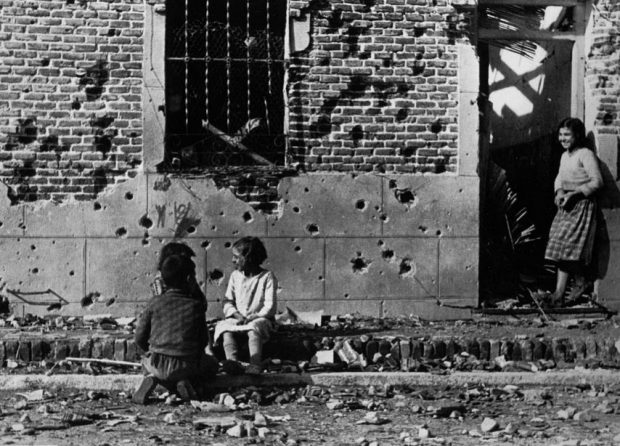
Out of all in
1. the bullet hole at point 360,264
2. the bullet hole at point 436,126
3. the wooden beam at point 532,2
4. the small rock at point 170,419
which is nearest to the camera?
the small rock at point 170,419

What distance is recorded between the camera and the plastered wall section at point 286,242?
10.6m

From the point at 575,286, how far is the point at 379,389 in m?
3.99

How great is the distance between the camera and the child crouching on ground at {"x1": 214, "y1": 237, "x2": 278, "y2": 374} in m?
8.81

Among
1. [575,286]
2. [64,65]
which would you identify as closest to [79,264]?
[64,65]

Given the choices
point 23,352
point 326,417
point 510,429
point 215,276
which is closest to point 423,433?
point 510,429

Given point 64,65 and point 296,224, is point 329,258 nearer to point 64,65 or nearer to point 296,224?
point 296,224

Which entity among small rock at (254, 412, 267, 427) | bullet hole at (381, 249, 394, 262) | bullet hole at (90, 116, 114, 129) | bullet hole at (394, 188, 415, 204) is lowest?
small rock at (254, 412, 267, 427)

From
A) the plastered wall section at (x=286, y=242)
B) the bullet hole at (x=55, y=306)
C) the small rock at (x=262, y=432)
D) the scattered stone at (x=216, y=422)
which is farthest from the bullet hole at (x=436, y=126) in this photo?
the small rock at (x=262, y=432)

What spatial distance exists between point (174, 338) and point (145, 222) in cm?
313

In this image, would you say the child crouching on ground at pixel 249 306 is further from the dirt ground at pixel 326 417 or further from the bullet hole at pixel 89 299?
the bullet hole at pixel 89 299

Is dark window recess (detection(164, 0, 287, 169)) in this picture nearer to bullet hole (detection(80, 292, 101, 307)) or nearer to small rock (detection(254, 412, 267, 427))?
bullet hole (detection(80, 292, 101, 307))

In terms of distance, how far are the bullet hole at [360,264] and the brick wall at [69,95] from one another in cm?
244

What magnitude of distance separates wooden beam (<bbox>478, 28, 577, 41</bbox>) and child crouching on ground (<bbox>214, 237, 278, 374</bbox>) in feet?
13.2

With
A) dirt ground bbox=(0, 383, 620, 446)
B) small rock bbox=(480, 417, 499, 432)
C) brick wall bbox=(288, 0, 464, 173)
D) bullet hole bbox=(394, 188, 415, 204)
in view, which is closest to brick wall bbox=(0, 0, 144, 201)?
brick wall bbox=(288, 0, 464, 173)
